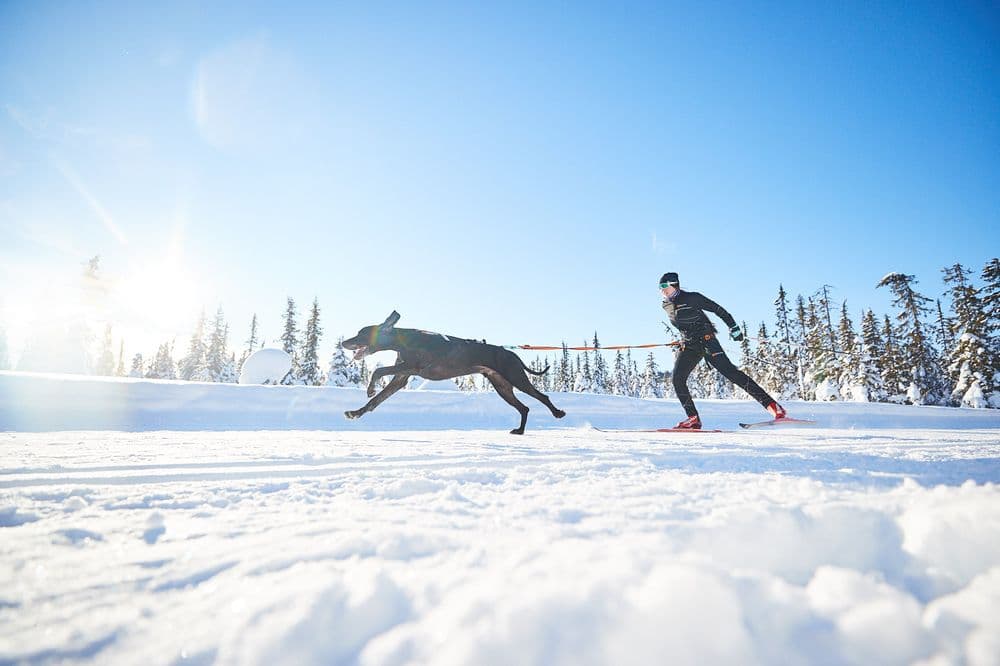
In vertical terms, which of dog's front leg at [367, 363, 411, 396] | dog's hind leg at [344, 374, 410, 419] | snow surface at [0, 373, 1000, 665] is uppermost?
dog's front leg at [367, 363, 411, 396]

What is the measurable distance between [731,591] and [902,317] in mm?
46077

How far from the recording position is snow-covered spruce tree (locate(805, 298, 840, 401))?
35.3m

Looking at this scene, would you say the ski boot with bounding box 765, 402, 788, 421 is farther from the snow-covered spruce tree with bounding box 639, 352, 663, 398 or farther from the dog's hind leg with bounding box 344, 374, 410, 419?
the snow-covered spruce tree with bounding box 639, 352, 663, 398

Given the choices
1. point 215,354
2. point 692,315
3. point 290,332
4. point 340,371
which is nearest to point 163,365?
point 215,354

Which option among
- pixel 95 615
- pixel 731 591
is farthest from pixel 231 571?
pixel 731 591

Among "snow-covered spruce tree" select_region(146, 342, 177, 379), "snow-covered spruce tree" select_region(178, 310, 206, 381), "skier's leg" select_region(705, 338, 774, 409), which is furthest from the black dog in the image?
"snow-covered spruce tree" select_region(146, 342, 177, 379)

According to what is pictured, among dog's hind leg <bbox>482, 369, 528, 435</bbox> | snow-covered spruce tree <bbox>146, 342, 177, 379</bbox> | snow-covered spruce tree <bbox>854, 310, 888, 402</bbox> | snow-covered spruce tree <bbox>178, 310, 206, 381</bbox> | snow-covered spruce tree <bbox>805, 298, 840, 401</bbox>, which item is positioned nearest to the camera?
dog's hind leg <bbox>482, 369, 528, 435</bbox>

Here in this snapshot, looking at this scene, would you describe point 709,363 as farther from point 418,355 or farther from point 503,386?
point 418,355

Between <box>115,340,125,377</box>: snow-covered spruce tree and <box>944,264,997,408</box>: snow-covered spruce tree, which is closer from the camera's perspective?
<box>944,264,997,408</box>: snow-covered spruce tree

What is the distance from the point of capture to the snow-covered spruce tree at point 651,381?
7685 centimetres

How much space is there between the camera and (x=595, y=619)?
700 millimetres

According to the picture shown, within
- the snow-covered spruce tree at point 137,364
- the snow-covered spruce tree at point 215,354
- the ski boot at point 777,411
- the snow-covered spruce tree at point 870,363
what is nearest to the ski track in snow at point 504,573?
the ski boot at point 777,411

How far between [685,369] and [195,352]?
258 ft

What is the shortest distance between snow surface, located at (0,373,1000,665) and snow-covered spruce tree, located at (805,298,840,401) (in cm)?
4025
